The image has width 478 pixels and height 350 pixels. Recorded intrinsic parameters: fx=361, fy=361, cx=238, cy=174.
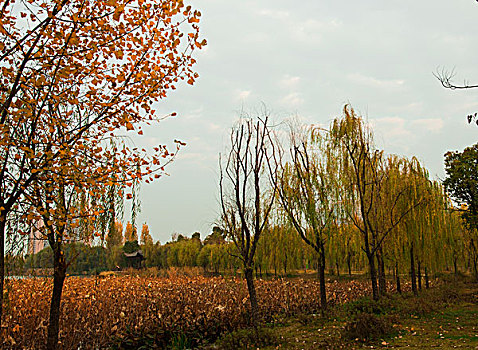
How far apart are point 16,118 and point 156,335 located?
4816 mm

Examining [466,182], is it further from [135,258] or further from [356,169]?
[135,258]

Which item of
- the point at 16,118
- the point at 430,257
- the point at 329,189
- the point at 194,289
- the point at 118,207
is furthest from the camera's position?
the point at 430,257

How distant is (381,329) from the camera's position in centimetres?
603

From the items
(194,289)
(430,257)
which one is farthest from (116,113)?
(430,257)

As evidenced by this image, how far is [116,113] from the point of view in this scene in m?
3.26

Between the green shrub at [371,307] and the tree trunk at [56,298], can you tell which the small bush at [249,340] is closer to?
the tree trunk at [56,298]

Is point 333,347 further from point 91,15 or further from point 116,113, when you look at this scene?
point 91,15

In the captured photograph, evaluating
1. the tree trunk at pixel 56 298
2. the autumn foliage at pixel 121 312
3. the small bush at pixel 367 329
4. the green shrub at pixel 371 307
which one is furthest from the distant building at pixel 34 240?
the green shrub at pixel 371 307

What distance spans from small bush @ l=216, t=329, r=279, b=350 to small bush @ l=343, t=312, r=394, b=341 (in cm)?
126

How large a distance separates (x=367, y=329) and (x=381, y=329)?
12.6 inches

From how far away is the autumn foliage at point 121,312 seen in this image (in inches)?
217

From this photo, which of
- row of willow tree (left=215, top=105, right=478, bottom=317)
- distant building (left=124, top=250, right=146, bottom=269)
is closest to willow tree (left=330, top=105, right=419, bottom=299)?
row of willow tree (left=215, top=105, right=478, bottom=317)

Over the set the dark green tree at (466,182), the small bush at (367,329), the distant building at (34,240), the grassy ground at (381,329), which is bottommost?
the grassy ground at (381,329)

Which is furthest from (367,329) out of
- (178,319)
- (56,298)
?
(56,298)
